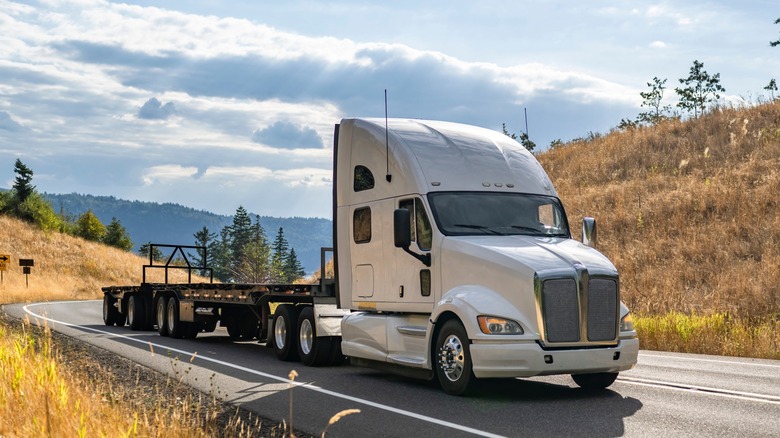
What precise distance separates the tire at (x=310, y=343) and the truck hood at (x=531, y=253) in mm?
3856

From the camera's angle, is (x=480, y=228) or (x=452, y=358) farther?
(x=480, y=228)

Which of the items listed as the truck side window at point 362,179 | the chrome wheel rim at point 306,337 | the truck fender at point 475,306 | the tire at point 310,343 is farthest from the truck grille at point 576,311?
the chrome wheel rim at point 306,337

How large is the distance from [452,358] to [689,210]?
89.7 ft

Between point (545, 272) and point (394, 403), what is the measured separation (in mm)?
2340

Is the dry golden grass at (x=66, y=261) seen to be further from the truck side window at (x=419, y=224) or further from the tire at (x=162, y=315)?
the truck side window at (x=419, y=224)

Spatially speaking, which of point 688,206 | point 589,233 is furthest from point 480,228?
point 688,206

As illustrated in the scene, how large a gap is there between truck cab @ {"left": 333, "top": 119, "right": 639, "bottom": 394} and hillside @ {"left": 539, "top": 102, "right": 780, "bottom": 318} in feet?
35.1

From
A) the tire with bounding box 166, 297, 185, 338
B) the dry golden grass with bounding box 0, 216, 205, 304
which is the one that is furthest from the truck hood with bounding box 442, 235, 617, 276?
the dry golden grass with bounding box 0, 216, 205, 304

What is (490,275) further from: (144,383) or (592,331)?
(144,383)

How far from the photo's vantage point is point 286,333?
15086mm

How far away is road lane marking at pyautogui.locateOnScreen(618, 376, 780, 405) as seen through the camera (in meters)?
10.2

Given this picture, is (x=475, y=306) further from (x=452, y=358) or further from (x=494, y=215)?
(x=494, y=215)

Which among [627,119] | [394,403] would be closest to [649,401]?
[394,403]

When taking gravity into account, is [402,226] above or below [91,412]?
above
